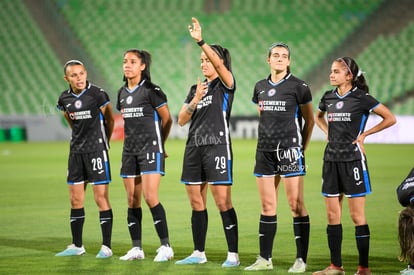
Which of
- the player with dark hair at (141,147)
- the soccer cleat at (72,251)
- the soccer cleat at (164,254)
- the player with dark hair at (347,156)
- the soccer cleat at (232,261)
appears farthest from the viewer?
the soccer cleat at (72,251)

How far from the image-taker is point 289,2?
4122 centimetres

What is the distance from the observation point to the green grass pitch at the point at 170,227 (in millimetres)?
8117

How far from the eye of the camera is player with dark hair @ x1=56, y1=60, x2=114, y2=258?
8.86 meters

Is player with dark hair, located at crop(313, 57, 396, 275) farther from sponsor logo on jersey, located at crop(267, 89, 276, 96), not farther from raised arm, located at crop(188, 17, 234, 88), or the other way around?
raised arm, located at crop(188, 17, 234, 88)

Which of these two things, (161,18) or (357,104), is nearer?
(357,104)

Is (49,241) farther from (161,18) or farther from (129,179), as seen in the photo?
(161,18)

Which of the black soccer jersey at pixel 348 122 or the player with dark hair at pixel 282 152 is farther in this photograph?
the player with dark hair at pixel 282 152

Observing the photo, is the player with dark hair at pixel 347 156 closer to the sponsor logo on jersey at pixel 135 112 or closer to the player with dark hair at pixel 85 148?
the sponsor logo on jersey at pixel 135 112

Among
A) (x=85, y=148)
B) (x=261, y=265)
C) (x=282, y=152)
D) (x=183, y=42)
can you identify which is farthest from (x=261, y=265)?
(x=183, y=42)

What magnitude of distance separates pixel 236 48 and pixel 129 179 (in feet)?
102

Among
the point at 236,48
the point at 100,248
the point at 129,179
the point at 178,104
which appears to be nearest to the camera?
the point at 129,179

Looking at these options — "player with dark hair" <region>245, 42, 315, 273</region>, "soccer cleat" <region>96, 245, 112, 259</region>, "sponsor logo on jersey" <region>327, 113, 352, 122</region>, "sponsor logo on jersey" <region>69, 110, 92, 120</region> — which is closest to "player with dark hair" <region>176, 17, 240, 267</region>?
"player with dark hair" <region>245, 42, 315, 273</region>

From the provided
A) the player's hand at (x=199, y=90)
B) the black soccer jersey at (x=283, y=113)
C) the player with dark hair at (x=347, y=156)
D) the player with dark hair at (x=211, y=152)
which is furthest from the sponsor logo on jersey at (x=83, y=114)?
the player with dark hair at (x=347, y=156)

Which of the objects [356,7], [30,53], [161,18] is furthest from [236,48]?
[30,53]
